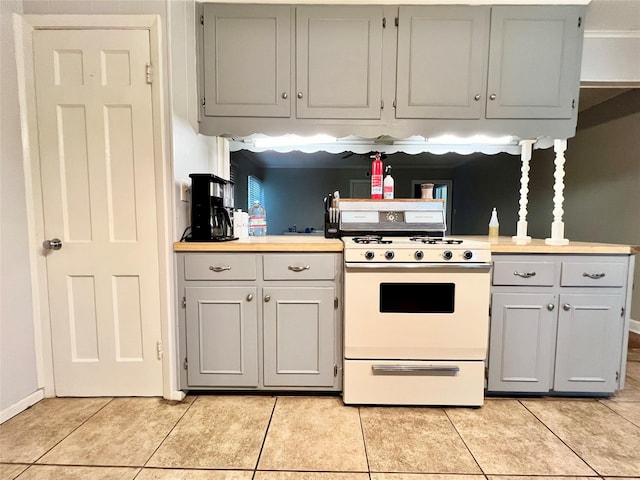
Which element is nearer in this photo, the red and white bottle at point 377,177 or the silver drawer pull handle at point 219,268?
the silver drawer pull handle at point 219,268

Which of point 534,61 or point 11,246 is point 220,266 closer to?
point 11,246

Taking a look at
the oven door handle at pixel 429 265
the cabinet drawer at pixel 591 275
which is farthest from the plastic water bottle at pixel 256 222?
the cabinet drawer at pixel 591 275

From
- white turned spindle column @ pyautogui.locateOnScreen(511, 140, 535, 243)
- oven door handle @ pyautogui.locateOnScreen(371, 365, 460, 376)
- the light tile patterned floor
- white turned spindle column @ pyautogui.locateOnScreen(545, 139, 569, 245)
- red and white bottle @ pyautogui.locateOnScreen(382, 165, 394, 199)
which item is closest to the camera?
the light tile patterned floor

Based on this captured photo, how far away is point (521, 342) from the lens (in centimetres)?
184

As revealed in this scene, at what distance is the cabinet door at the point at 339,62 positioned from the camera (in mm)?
1956

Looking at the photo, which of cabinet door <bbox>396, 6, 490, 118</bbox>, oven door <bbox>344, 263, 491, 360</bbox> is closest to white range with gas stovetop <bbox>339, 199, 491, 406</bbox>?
oven door <bbox>344, 263, 491, 360</bbox>

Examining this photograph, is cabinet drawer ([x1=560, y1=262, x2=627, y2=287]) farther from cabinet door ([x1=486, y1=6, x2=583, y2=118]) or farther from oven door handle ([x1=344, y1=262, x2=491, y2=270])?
cabinet door ([x1=486, y1=6, x2=583, y2=118])

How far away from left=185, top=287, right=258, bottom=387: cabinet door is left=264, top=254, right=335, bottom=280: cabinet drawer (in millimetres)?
165

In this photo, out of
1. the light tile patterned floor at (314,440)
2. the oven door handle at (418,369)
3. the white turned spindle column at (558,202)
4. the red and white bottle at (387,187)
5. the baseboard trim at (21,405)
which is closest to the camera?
the light tile patterned floor at (314,440)

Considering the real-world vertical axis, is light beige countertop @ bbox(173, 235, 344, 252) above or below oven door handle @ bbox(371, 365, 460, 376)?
above

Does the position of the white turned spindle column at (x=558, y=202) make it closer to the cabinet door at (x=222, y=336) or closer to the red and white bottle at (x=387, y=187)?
the red and white bottle at (x=387, y=187)

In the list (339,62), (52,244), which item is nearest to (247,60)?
(339,62)

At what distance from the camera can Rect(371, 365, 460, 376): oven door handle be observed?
176 centimetres

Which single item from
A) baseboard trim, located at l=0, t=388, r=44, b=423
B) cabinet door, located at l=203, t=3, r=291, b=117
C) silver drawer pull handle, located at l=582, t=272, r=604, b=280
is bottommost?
baseboard trim, located at l=0, t=388, r=44, b=423
